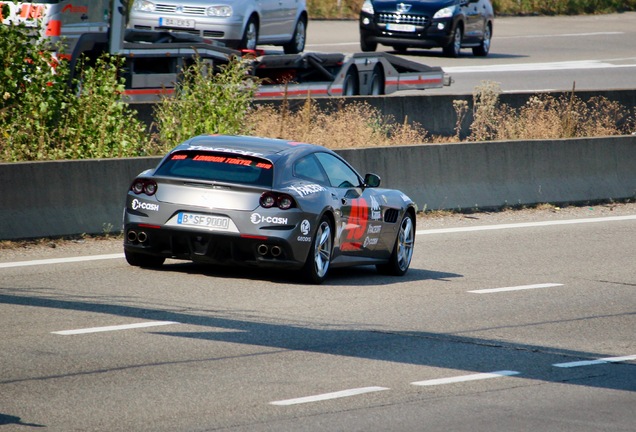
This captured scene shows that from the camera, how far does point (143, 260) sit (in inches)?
489

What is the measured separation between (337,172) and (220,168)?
1523 mm

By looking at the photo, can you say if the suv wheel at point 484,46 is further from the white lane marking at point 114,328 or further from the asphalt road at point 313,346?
the white lane marking at point 114,328

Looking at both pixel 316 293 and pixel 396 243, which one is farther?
pixel 396 243

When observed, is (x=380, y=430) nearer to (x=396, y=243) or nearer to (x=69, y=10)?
(x=396, y=243)

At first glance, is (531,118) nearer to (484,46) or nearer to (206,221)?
→ (206,221)

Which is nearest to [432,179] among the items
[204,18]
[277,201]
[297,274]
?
[297,274]

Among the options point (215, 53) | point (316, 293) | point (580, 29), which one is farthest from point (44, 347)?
point (580, 29)

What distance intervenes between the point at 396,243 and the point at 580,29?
36.7 m

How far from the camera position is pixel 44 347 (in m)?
8.69

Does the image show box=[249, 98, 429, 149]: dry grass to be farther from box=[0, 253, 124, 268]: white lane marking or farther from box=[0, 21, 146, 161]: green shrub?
box=[0, 253, 124, 268]: white lane marking

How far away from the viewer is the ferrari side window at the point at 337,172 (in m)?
12.8

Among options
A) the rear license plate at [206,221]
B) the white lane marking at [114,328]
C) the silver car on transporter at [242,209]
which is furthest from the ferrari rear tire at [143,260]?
the white lane marking at [114,328]

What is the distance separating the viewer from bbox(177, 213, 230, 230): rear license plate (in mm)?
11547

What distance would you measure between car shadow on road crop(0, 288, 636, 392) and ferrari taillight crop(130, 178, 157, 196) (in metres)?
1.62
